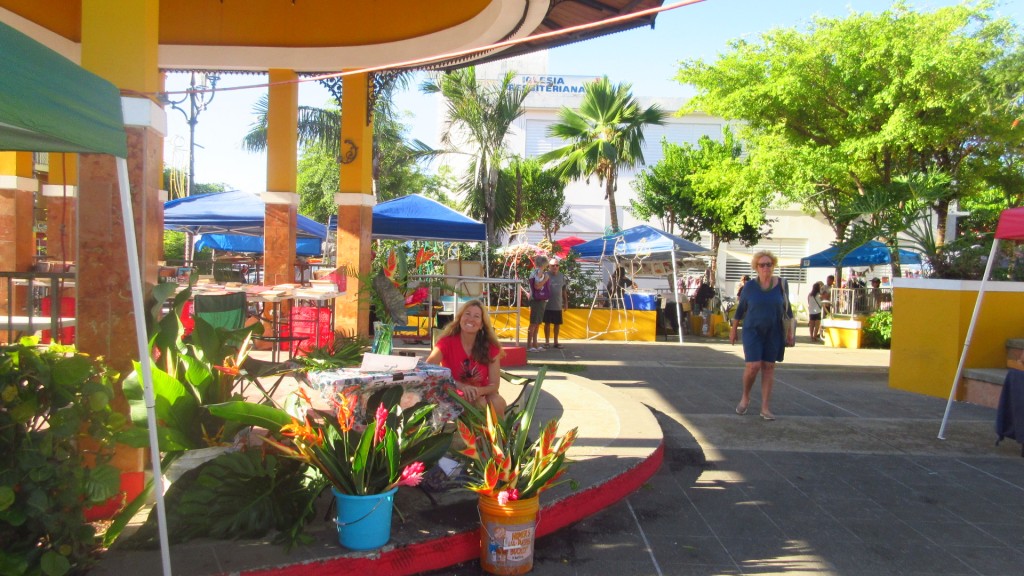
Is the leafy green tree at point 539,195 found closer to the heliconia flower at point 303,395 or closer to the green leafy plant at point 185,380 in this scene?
the green leafy plant at point 185,380

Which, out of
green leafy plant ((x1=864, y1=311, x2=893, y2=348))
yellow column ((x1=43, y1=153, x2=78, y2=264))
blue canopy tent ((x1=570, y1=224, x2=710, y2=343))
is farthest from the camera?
green leafy plant ((x1=864, y1=311, x2=893, y2=348))

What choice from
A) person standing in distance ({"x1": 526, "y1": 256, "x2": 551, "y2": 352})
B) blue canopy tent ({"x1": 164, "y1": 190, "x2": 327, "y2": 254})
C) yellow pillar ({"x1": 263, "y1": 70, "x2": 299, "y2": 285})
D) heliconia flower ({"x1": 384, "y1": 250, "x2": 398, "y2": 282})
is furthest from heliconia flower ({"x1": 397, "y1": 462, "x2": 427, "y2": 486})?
person standing in distance ({"x1": 526, "y1": 256, "x2": 551, "y2": 352})

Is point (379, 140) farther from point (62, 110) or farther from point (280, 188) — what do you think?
point (62, 110)

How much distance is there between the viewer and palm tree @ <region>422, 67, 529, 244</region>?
21469 millimetres

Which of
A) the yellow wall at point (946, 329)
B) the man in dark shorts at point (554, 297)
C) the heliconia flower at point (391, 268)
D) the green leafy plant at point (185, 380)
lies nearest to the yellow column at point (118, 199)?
the green leafy plant at point (185, 380)

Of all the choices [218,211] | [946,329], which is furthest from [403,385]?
[218,211]

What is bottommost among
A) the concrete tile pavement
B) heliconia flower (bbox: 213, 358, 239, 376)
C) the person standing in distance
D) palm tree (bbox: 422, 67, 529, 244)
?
the concrete tile pavement

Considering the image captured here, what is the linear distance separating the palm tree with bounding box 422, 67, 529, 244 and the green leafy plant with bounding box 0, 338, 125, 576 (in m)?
18.8

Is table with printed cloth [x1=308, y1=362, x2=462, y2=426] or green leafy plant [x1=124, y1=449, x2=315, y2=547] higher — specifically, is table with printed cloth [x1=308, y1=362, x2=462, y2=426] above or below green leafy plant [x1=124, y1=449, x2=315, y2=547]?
above

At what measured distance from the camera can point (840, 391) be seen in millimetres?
9438

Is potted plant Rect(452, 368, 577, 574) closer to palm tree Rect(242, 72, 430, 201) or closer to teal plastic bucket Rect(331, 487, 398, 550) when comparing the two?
teal plastic bucket Rect(331, 487, 398, 550)

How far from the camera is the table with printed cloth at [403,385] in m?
3.90

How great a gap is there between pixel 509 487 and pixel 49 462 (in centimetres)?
193

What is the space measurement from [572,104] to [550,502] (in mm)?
32745
